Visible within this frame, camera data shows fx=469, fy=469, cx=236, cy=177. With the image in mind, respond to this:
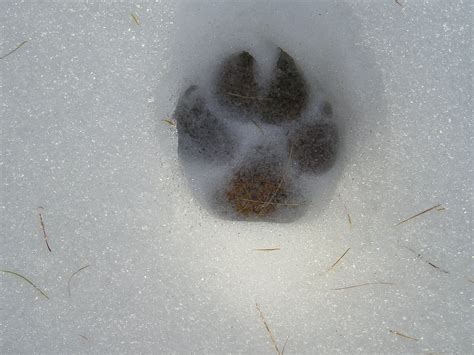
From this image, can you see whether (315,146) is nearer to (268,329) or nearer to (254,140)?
(254,140)

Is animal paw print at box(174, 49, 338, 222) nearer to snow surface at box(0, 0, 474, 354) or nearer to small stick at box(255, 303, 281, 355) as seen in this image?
snow surface at box(0, 0, 474, 354)

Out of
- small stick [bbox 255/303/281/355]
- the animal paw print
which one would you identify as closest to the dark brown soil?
the animal paw print

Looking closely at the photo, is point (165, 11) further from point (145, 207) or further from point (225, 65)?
point (145, 207)

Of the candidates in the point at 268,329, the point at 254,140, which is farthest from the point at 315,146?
the point at 268,329

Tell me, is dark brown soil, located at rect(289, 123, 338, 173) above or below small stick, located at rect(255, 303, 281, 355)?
above

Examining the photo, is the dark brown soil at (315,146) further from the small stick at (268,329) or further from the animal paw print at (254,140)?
the small stick at (268,329)

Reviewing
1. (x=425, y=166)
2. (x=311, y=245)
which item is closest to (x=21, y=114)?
(x=311, y=245)

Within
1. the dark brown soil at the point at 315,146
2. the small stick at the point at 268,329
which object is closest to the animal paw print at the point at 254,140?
the dark brown soil at the point at 315,146

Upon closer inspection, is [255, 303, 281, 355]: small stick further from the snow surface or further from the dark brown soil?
the dark brown soil
